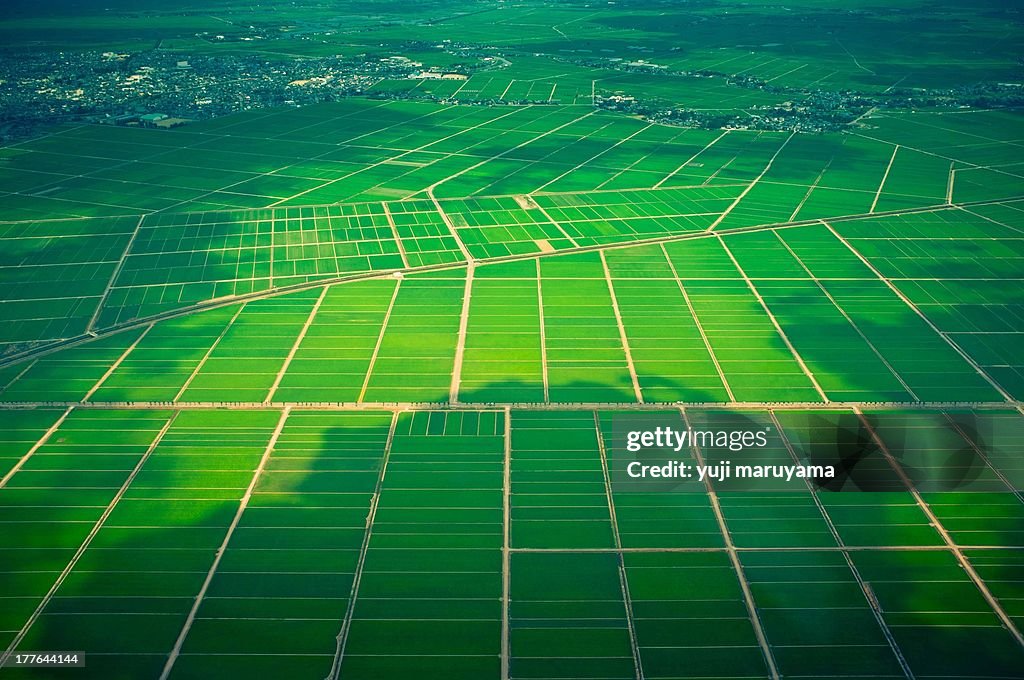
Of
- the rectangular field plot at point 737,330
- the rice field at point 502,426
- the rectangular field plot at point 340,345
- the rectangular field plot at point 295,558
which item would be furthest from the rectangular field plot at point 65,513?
the rectangular field plot at point 737,330

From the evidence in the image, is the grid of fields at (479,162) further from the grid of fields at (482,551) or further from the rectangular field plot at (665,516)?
the rectangular field plot at (665,516)

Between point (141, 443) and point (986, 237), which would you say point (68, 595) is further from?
point (986, 237)

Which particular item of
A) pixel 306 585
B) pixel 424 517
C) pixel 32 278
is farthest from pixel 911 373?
pixel 32 278

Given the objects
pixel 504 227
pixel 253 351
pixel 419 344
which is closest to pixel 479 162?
pixel 504 227

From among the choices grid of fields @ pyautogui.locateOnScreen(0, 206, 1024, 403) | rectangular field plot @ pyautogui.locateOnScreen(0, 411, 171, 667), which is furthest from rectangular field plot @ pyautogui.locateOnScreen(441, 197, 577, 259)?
rectangular field plot @ pyautogui.locateOnScreen(0, 411, 171, 667)

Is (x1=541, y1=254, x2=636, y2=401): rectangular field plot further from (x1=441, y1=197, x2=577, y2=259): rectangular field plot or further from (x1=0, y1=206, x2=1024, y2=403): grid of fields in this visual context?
(x1=441, y1=197, x2=577, y2=259): rectangular field plot

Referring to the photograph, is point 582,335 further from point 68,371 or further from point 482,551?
point 68,371

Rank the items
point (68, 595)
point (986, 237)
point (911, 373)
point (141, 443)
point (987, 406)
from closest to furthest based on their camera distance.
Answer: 1. point (68, 595)
2. point (141, 443)
3. point (987, 406)
4. point (911, 373)
5. point (986, 237)
